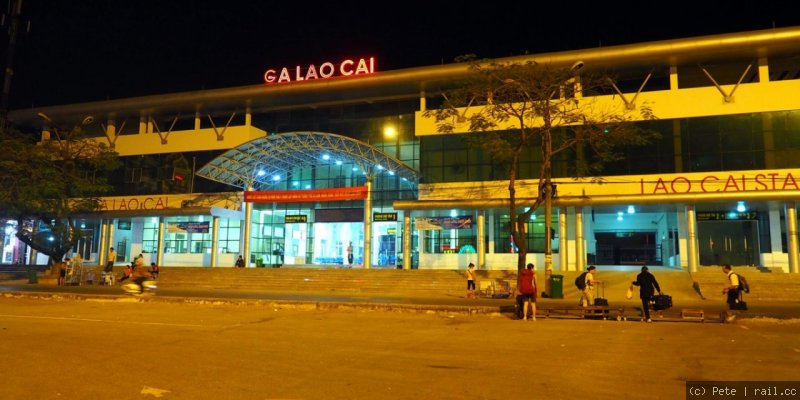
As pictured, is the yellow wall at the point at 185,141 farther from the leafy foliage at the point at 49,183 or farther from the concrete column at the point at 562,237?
the concrete column at the point at 562,237

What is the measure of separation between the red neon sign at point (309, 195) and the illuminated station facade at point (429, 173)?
0.09 meters

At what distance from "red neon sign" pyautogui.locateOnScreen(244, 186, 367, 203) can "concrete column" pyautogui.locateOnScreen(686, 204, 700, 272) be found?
16.8 metres

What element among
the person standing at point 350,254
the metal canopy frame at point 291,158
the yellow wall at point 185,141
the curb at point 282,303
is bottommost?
the curb at point 282,303

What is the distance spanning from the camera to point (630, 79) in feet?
110

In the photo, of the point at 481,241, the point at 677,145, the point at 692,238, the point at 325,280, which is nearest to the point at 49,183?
the point at 325,280

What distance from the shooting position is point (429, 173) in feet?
111

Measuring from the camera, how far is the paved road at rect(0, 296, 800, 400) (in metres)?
6.90

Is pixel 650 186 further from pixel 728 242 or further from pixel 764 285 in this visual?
pixel 764 285

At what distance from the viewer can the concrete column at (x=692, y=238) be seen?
90.0 ft

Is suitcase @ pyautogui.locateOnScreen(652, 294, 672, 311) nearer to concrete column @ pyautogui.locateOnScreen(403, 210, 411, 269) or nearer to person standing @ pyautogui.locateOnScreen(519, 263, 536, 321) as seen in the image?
person standing @ pyautogui.locateOnScreen(519, 263, 536, 321)

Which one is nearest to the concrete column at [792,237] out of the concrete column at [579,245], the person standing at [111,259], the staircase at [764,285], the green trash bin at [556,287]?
the staircase at [764,285]

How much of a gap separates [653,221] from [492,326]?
2616 cm

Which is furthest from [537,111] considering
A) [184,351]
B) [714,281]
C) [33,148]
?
[33,148]

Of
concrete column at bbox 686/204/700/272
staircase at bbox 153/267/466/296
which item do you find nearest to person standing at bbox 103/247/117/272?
staircase at bbox 153/267/466/296
